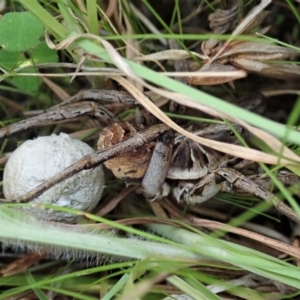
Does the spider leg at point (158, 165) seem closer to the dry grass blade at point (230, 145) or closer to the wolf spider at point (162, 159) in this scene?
the wolf spider at point (162, 159)

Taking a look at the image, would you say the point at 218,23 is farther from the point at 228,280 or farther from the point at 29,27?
the point at 228,280

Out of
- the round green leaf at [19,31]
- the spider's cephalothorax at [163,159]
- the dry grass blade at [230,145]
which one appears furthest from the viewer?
the spider's cephalothorax at [163,159]

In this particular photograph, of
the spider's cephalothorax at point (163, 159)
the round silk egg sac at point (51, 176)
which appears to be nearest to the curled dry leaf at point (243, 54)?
the spider's cephalothorax at point (163, 159)

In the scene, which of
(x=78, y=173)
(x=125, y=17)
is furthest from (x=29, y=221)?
(x=125, y=17)

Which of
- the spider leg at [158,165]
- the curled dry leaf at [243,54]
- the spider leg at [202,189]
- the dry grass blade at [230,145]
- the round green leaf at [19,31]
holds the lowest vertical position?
the spider leg at [202,189]

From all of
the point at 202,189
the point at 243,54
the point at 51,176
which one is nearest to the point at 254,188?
the point at 202,189

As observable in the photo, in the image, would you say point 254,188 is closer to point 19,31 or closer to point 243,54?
point 243,54

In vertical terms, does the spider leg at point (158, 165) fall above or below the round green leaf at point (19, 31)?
below
